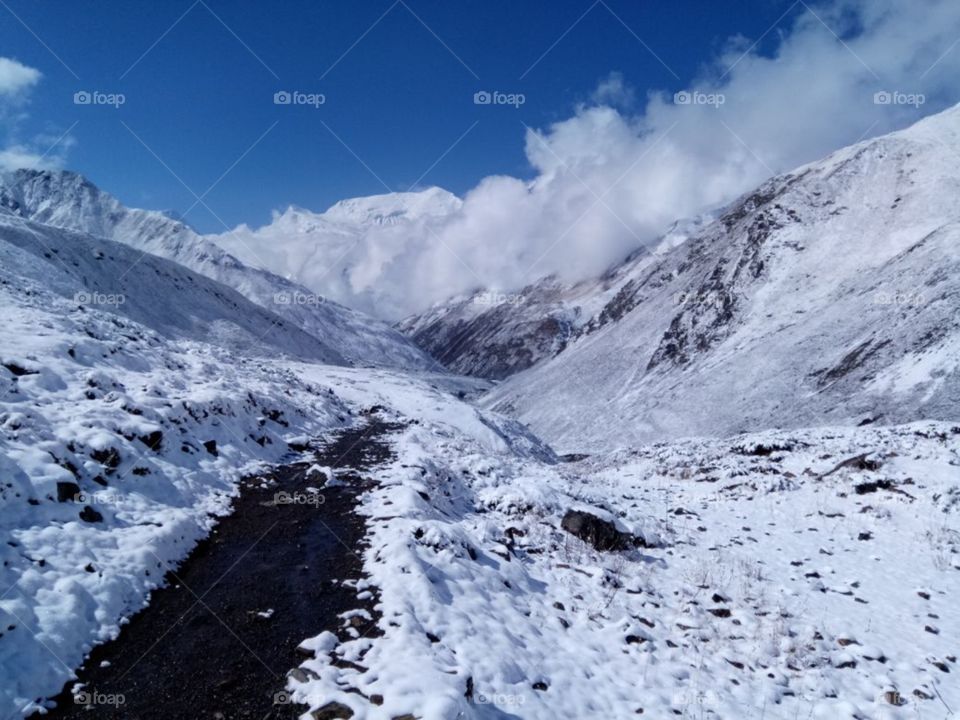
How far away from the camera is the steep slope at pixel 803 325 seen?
47.4 m

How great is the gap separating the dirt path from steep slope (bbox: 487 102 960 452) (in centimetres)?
4506

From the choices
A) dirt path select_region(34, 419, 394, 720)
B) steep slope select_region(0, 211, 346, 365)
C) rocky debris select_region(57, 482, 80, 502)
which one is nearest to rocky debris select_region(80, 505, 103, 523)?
rocky debris select_region(57, 482, 80, 502)

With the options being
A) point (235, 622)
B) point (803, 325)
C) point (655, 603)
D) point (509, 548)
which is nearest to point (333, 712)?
point (235, 622)

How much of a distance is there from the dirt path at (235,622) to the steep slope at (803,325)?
45055mm

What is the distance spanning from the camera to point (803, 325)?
213 feet

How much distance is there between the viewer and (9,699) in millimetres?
6559

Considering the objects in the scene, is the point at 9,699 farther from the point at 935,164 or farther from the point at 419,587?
the point at 935,164

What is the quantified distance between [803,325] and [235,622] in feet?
236

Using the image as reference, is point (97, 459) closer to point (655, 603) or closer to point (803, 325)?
point (655, 603)

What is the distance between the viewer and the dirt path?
7176 mm

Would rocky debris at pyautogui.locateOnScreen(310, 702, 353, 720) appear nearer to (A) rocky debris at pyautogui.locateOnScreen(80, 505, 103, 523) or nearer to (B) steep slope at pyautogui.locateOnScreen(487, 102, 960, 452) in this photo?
(A) rocky debris at pyautogui.locateOnScreen(80, 505, 103, 523)

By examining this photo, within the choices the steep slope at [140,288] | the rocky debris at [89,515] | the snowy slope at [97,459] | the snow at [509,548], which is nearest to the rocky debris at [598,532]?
the snow at [509,548]

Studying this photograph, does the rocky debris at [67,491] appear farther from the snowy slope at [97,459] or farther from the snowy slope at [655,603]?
the snowy slope at [655,603]

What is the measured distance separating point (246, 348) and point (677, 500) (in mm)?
81081
